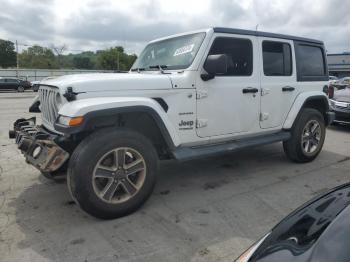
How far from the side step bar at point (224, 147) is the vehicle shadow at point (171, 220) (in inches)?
20.0

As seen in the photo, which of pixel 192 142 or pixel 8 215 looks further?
pixel 192 142

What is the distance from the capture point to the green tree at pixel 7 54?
71875mm

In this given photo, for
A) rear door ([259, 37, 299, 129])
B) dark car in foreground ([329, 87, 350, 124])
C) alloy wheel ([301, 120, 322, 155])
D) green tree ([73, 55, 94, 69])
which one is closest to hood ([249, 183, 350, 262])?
rear door ([259, 37, 299, 129])

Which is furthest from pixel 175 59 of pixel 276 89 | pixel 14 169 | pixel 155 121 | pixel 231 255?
pixel 14 169

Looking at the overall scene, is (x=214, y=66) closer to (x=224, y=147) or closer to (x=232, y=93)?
(x=232, y=93)

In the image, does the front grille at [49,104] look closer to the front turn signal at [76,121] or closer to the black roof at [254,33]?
the front turn signal at [76,121]

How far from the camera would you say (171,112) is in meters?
4.01

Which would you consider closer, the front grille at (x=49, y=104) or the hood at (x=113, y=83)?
the hood at (x=113, y=83)

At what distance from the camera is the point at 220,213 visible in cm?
380

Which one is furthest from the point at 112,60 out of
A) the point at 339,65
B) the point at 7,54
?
the point at 339,65

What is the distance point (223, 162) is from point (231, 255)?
286cm

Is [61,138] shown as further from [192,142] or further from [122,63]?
[122,63]

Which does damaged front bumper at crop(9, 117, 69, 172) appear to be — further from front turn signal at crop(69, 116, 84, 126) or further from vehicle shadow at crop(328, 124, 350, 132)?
vehicle shadow at crop(328, 124, 350, 132)

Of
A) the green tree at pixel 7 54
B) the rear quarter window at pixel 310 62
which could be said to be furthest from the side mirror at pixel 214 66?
the green tree at pixel 7 54
